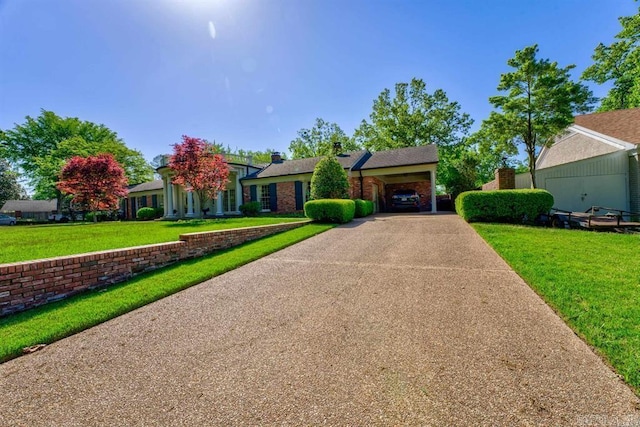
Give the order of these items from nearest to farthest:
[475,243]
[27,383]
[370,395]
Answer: [370,395], [27,383], [475,243]

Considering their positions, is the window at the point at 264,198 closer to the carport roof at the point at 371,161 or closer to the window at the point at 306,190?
the carport roof at the point at 371,161

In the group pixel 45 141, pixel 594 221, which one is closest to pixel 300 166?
pixel 594 221

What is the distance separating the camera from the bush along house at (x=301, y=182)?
55.6 ft

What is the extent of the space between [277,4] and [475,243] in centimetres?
940

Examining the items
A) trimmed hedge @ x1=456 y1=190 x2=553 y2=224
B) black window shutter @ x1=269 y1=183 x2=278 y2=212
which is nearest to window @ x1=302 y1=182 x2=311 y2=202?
black window shutter @ x1=269 y1=183 x2=278 y2=212

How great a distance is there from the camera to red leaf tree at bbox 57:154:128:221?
60.6 feet

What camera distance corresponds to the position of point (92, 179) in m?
18.7

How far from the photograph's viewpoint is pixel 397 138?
31141 millimetres

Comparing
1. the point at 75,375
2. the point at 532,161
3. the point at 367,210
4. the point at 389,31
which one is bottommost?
the point at 75,375

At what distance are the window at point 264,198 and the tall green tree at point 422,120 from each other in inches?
698

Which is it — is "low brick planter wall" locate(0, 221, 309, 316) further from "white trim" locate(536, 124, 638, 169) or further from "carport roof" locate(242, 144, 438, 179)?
"white trim" locate(536, 124, 638, 169)

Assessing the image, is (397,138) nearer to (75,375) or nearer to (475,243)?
(475,243)

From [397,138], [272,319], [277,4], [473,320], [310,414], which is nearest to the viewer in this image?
[310,414]

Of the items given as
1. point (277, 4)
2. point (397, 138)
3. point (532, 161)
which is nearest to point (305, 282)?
point (277, 4)
